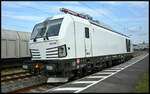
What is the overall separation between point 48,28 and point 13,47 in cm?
709

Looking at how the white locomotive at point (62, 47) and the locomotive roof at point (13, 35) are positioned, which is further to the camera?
the locomotive roof at point (13, 35)

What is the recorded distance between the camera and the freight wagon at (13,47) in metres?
13.6

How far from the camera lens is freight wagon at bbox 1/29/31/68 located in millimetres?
13641

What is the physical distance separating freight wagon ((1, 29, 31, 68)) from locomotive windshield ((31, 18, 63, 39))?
18.2 ft

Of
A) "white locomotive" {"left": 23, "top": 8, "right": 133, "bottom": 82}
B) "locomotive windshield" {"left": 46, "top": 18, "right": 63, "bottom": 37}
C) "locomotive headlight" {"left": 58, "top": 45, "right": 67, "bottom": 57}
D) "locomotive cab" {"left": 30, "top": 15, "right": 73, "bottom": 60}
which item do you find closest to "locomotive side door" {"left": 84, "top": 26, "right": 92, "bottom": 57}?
"white locomotive" {"left": 23, "top": 8, "right": 133, "bottom": 82}

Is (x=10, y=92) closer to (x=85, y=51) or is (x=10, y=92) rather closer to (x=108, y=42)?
(x=85, y=51)

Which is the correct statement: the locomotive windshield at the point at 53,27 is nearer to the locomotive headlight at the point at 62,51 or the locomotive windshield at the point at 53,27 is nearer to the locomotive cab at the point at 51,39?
the locomotive cab at the point at 51,39

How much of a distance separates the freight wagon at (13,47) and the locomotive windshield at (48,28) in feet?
18.2

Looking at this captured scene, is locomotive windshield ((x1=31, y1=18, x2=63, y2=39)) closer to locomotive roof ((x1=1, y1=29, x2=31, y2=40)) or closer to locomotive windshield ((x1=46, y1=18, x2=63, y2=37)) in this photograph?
locomotive windshield ((x1=46, y1=18, x2=63, y2=37))

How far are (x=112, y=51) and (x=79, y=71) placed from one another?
5.99 m

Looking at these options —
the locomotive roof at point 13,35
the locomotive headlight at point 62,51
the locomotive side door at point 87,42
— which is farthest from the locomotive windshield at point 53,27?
the locomotive roof at point 13,35

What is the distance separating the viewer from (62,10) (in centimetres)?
1038

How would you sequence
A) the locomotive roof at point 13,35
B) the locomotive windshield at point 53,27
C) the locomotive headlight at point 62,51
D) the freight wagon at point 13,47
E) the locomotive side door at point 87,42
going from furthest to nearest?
the locomotive roof at point 13,35 → the freight wagon at point 13,47 → the locomotive side door at point 87,42 → the locomotive windshield at point 53,27 → the locomotive headlight at point 62,51

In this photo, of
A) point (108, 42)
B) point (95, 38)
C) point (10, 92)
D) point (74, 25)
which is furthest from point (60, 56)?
point (108, 42)
